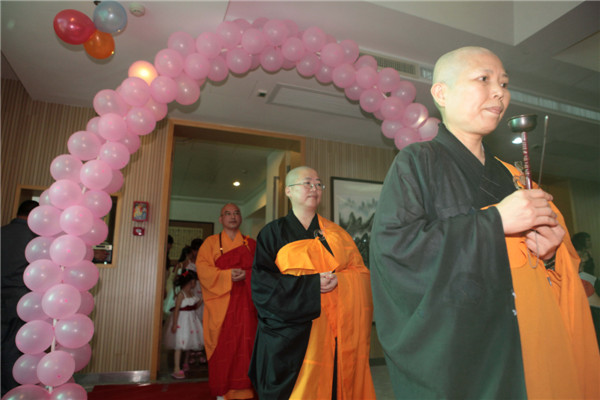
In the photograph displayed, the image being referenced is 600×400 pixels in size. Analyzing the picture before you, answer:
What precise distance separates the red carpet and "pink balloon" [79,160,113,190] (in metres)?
1.94

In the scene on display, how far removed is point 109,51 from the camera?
8.79 ft

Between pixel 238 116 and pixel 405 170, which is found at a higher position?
Result: pixel 238 116

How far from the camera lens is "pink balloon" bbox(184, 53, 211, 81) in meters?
2.73

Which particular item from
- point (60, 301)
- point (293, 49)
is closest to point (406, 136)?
point (293, 49)

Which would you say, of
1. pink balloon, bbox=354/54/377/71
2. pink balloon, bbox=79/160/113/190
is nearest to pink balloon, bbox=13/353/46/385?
pink balloon, bbox=79/160/113/190

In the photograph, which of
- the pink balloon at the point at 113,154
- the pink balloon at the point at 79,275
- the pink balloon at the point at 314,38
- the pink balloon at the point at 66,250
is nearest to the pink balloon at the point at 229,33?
the pink balloon at the point at 314,38

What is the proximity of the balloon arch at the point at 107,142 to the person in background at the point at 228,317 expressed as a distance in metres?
1.10

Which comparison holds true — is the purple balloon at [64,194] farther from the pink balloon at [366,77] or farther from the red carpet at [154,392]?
the pink balloon at [366,77]

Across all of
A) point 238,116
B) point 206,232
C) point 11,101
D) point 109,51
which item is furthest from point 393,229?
point 206,232

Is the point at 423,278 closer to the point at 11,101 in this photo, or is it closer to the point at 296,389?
the point at 296,389

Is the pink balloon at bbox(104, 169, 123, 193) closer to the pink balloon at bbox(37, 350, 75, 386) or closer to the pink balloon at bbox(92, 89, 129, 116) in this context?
the pink balloon at bbox(92, 89, 129, 116)

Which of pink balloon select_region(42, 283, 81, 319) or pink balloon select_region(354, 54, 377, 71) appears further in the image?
pink balloon select_region(354, 54, 377, 71)

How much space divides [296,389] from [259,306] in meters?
0.44

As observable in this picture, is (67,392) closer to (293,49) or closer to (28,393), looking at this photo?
(28,393)
